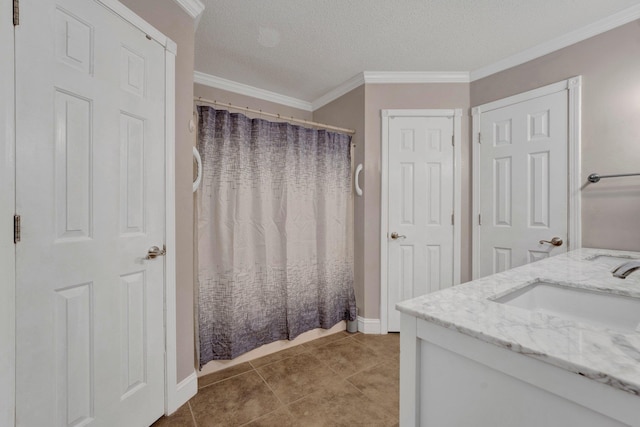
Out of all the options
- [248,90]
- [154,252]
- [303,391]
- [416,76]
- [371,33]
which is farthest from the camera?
[248,90]

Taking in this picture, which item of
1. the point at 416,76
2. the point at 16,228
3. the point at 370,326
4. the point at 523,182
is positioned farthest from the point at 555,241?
the point at 16,228

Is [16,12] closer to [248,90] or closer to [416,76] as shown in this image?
[248,90]

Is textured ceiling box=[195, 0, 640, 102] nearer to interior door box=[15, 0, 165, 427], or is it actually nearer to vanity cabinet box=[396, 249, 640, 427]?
interior door box=[15, 0, 165, 427]

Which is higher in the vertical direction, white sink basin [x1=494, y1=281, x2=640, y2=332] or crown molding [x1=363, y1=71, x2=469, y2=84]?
crown molding [x1=363, y1=71, x2=469, y2=84]

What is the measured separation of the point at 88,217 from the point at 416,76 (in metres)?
2.65

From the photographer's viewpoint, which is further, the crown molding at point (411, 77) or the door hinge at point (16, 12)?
the crown molding at point (411, 77)

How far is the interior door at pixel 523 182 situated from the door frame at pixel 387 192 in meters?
0.18

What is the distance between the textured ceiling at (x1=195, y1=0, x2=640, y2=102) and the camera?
1711mm

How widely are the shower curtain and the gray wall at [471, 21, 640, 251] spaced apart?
176cm

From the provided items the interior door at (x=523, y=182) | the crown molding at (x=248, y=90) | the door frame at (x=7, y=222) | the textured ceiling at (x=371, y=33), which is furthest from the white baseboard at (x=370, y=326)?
the crown molding at (x=248, y=90)

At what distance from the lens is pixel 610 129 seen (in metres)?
1.81

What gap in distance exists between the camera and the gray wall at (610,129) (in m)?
1.73

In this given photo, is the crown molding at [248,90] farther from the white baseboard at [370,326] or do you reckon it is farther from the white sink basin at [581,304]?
the white sink basin at [581,304]

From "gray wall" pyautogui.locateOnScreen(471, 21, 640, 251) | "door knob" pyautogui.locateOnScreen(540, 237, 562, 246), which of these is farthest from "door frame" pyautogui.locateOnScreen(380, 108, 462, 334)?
"gray wall" pyautogui.locateOnScreen(471, 21, 640, 251)
